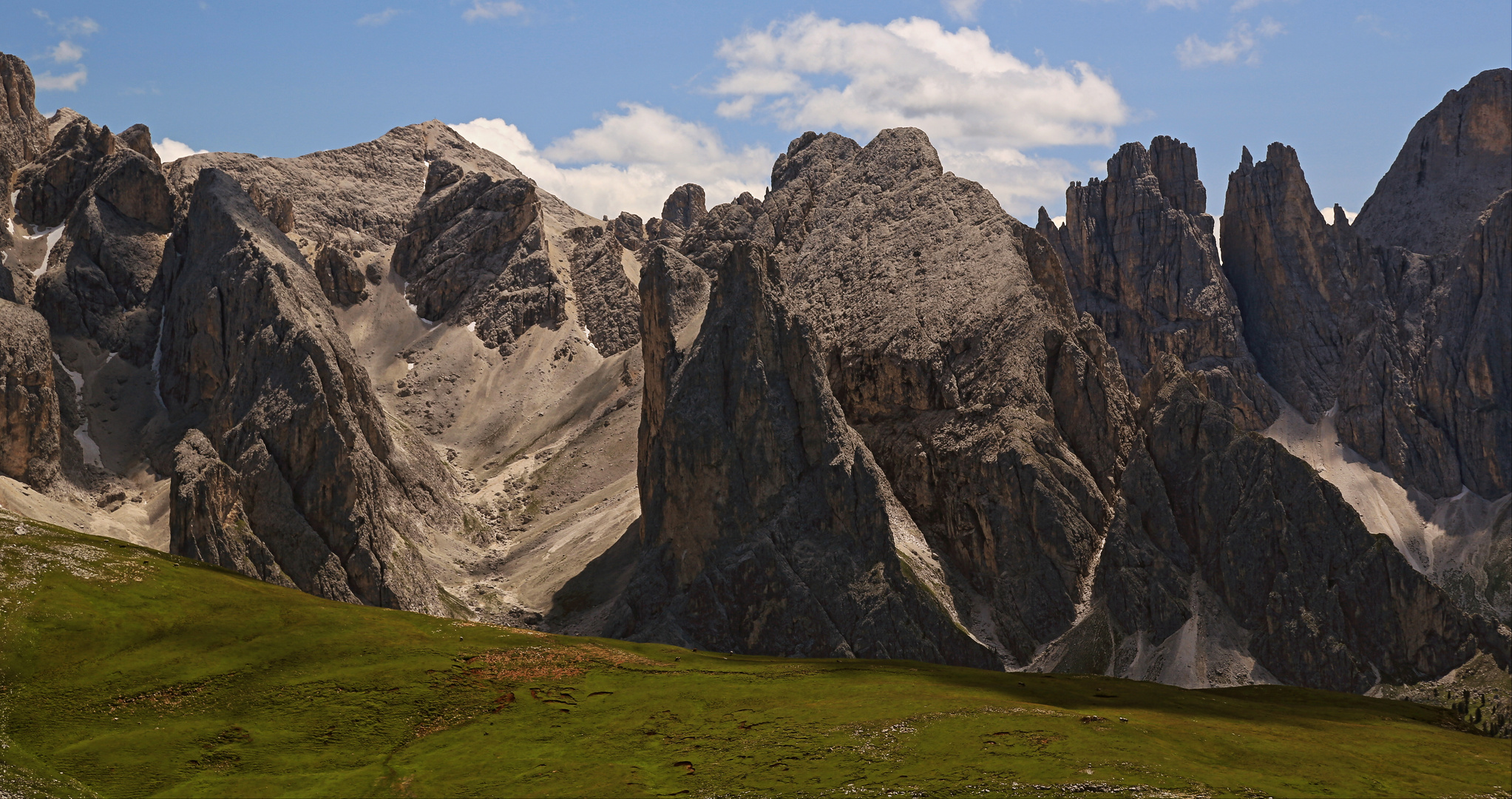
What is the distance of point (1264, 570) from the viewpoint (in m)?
176

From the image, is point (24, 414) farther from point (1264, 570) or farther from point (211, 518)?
point (1264, 570)

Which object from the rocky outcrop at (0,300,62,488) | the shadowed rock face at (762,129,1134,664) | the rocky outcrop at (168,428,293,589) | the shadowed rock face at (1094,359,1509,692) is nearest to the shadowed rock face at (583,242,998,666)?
the shadowed rock face at (762,129,1134,664)

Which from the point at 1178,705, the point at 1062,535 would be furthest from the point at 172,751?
the point at 1062,535

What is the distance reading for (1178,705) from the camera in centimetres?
10675

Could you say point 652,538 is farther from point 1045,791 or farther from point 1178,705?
point 1045,791

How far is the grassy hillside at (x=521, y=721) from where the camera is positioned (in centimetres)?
7612

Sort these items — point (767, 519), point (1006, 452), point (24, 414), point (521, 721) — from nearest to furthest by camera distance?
1. point (521, 721)
2. point (767, 519)
3. point (1006, 452)
4. point (24, 414)

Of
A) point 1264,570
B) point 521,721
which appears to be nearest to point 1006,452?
point 1264,570

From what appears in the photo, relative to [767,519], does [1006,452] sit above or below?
above

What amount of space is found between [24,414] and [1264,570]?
184015mm

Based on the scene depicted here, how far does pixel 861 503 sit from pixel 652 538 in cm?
3269

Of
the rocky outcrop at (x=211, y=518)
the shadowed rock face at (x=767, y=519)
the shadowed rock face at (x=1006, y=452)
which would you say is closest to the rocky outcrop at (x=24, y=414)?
the rocky outcrop at (x=211, y=518)

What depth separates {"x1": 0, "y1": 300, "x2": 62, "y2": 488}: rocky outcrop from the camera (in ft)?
627

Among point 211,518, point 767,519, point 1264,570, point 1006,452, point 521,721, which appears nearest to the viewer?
point 521,721
